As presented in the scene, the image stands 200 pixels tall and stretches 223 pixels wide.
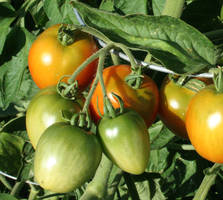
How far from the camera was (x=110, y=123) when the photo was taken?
68 cm

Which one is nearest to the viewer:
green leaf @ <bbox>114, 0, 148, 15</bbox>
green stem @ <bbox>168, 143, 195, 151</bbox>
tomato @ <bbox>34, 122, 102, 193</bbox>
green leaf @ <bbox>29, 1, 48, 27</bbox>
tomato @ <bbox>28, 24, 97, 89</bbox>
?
tomato @ <bbox>34, 122, 102, 193</bbox>

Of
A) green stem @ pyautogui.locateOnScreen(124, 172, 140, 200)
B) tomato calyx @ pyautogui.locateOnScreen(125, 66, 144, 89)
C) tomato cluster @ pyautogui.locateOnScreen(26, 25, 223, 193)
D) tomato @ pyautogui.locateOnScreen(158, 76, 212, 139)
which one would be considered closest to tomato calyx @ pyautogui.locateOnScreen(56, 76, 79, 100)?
tomato cluster @ pyautogui.locateOnScreen(26, 25, 223, 193)

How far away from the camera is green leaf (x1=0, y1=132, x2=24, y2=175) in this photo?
1.17 meters

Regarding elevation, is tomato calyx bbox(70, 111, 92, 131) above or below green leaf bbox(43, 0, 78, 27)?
below

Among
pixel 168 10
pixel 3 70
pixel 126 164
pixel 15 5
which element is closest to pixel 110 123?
pixel 126 164

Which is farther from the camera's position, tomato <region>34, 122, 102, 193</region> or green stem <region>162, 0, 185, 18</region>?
green stem <region>162, 0, 185, 18</region>

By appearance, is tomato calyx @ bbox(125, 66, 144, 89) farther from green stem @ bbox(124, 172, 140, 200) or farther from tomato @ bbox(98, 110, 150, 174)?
green stem @ bbox(124, 172, 140, 200)

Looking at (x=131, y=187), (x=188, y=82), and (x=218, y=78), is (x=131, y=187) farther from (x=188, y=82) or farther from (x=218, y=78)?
(x=218, y=78)

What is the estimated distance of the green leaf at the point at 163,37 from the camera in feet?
2.31

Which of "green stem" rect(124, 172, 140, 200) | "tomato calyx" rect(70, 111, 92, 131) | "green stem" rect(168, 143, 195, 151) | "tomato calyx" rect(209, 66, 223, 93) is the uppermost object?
"tomato calyx" rect(209, 66, 223, 93)

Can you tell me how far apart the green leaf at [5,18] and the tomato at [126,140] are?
1.49ft

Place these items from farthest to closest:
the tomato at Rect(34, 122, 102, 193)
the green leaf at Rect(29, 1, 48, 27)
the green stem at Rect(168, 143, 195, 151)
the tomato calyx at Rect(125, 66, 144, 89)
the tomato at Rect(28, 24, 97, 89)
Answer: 1. the green stem at Rect(168, 143, 195, 151)
2. the green leaf at Rect(29, 1, 48, 27)
3. the tomato at Rect(28, 24, 97, 89)
4. the tomato calyx at Rect(125, 66, 144, 89)
5. the tomato at Rect(34, 122, 102, 193)

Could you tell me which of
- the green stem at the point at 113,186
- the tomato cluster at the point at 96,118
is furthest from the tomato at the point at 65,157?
the green stem at the point at 113,186

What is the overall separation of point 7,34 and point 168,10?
1.46 ft
